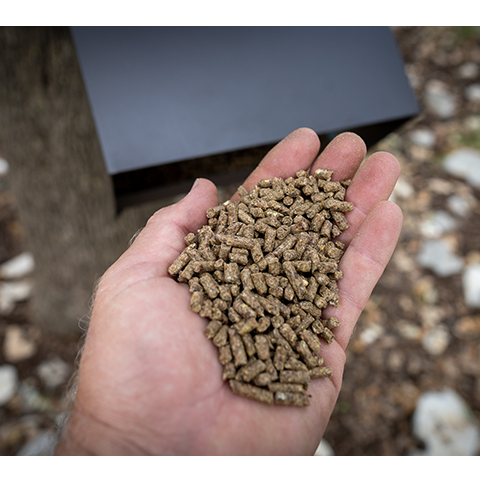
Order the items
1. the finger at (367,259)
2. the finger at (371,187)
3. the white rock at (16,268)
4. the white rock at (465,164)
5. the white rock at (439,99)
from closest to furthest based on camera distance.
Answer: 1. the finger at (367,259)
2. the finger at (371,187)
3. the white rock at (16,268)
4. the white rock at (465,164)
5. the white rock at (439,99)

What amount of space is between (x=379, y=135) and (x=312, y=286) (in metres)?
1.13

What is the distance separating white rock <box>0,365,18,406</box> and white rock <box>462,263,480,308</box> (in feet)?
11.0

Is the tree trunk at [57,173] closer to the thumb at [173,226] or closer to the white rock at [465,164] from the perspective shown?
the thumb at [173,226]

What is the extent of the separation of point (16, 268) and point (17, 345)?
68 cm

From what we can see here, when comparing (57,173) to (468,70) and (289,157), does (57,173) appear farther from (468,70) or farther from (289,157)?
(468,70)

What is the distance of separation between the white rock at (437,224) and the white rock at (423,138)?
0.80m

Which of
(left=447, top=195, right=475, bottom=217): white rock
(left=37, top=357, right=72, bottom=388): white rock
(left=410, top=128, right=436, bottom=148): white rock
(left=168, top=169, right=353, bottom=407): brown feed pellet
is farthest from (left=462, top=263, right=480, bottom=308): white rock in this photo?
(left=37, top=357, right=72, bottom=388): white rock

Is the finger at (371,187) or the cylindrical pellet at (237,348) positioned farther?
the finger at (371,187)

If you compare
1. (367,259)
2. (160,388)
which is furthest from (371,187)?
(160,388)

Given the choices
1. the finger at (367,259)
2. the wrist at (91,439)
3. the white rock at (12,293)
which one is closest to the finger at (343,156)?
the finger at (367,259)

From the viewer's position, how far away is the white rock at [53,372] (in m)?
2.83

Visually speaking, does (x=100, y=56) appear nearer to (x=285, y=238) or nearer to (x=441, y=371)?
(x=285, y=238)

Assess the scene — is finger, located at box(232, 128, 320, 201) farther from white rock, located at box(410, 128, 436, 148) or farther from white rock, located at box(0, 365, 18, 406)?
white rock, located at box(410, 128, 436, 148)

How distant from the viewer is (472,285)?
10.2 ft
